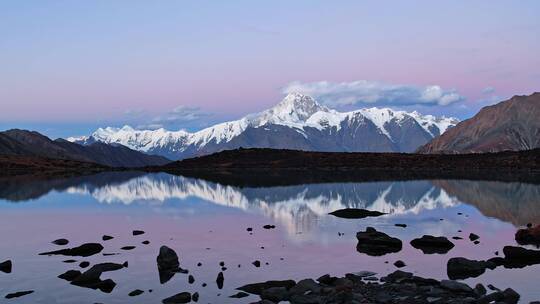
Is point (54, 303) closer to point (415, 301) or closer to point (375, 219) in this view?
point (415, 301)

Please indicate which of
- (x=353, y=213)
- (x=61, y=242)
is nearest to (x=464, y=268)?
(x=353, y=213)

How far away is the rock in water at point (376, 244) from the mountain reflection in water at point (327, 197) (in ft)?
33.7

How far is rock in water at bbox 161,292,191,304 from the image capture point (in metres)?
31.5

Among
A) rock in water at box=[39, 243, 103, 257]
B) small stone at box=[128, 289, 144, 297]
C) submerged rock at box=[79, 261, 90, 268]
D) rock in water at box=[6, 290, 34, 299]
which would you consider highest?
rock in water at box=[39, 243, 103, 257]

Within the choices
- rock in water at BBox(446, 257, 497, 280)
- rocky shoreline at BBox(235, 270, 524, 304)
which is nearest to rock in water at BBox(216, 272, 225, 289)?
rocky shoreline at BBox(235, 270, 524, 304)

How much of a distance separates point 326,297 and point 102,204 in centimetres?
6733

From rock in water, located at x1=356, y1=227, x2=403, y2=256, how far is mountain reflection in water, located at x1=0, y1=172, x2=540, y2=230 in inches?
404

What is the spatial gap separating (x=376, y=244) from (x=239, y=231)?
16097 mm

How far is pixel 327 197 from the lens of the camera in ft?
329

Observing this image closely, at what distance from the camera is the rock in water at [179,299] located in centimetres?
3151

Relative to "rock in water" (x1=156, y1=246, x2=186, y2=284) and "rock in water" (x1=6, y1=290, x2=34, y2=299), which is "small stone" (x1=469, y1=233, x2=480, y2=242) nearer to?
"rock in water" (x1=156, y1=246, x2=186, y2=284)

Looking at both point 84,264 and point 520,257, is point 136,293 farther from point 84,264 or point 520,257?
point 520,257

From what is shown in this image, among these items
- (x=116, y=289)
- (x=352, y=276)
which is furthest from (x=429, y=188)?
(x=116, y=289)

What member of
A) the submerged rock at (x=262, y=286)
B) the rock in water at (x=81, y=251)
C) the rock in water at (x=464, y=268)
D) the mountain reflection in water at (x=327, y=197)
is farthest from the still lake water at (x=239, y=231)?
the rock in water at (x=81, y=251)
